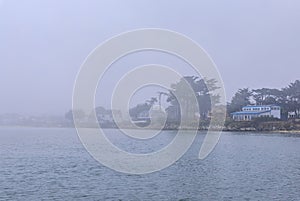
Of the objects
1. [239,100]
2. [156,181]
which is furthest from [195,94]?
[156,181]

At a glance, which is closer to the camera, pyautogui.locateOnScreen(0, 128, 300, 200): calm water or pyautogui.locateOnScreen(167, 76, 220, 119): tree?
pyautogui.locateOnScreen(0, 128, 300, 200): calm water

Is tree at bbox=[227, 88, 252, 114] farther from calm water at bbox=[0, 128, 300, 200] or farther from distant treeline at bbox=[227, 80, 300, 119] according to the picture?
calm water at bbox=[0, 128, 300, 200]

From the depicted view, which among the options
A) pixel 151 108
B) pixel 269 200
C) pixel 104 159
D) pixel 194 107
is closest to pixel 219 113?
pixel 194 107

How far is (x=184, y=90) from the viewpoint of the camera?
83.7 metres

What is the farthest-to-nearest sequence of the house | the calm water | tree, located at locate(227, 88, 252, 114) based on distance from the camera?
tree, located at locate(227, 88, 252, 114), the house, the calm water

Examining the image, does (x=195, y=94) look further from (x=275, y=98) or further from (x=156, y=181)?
(x=156, y=181)

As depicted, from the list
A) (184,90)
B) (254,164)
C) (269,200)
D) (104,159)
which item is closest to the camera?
(269,200)

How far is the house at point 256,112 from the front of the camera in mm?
81250

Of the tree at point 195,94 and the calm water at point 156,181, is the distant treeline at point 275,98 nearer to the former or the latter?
the tree at point 195,94

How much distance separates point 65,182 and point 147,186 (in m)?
3.86

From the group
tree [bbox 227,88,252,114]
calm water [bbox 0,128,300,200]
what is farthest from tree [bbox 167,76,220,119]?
calm water [bbox 0,128,300,200]

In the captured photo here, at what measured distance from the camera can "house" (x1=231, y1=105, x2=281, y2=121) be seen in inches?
3199

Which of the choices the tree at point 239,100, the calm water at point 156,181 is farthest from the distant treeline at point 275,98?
the calm water at point 156,181

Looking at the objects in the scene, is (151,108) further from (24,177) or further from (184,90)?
(24,177)
